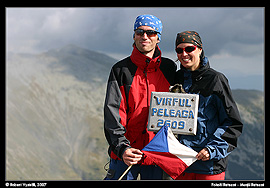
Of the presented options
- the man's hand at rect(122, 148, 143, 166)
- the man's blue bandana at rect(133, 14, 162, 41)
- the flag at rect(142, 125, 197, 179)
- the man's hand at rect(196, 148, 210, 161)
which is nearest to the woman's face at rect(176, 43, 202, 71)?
the man's blue bandana at rect(133, 14, 162, 41)

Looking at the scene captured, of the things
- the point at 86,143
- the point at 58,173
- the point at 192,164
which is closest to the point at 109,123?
the point at 192,164

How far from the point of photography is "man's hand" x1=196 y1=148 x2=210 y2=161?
4367 mm

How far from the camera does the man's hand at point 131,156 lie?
446cm

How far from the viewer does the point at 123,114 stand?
187 inches

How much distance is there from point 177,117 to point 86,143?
118 metres

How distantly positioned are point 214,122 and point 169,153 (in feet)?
2.18

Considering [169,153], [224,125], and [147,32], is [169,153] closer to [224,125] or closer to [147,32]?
[224,125]

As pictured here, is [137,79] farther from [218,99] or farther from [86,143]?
[86,143]

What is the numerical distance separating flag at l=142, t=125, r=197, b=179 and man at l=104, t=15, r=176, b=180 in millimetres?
244

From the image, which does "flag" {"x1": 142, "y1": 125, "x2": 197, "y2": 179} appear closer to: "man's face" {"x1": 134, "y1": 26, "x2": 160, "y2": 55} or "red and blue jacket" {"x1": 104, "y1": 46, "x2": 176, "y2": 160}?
"red and blue jacket" {"x1": 104, "y1": 46, "x2": 176, "y2": 160}

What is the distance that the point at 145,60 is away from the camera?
4785 mm

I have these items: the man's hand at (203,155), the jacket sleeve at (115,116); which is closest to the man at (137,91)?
the jacket sleeve at (115,116)

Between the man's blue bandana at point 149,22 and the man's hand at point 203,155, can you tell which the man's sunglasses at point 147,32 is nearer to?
the man's blue bandana at point 149,22

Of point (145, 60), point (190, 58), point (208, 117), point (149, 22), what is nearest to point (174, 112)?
point (208, 117)
